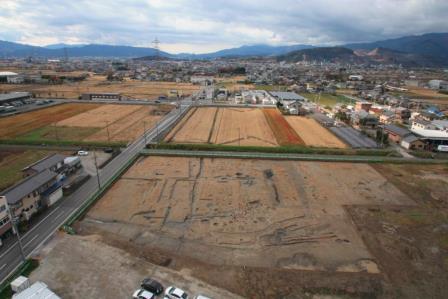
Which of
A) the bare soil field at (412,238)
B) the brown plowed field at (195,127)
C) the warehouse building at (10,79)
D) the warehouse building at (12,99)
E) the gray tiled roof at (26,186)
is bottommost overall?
the bare soil field at (412,238)

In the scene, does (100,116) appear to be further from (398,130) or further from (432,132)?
(432,132)

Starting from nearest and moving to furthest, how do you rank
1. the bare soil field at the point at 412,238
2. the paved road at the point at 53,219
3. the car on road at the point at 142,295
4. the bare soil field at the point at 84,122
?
1. the car on road at the point at 142,295
2. the bare soil field at the point at 412,238
3. the paved road at the point at 53,219
4. the bare soil field at the point at 84,122

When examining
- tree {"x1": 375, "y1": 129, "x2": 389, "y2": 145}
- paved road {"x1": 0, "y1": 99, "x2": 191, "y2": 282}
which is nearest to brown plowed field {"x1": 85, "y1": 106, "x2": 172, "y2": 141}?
paved road {"x1": 0, "y1": 99, "x2": 191, "y2": 282}

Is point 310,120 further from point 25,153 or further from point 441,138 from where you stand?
point 25,153

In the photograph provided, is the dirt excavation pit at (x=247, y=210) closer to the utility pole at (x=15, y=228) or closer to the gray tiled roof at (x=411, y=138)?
the utility pole at (x=15, y=228)

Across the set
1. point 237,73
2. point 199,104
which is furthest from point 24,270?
point 237,73

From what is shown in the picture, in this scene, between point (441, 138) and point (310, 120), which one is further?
point (310, 120)

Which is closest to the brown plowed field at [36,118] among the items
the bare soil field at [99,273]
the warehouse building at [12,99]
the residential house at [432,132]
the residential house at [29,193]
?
the warehouse building at [12,99]
